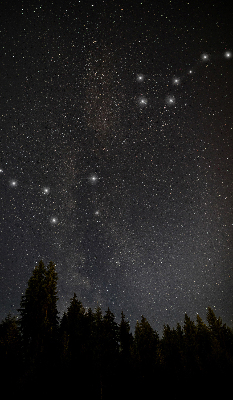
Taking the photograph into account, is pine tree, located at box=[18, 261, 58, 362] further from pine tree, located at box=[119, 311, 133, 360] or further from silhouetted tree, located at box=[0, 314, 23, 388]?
pine tree, located at box=[119, 311, 133, 360]

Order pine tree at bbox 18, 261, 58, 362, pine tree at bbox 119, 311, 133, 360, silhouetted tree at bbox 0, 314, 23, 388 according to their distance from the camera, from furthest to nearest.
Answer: pine tree at bbox 119, 311, 133, 360, pine tree at bbox 18, 261, 58, 362, silhouetted tree at bbox 0, 314, 23, 388

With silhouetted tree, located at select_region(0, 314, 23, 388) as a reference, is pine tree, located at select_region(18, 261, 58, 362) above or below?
above

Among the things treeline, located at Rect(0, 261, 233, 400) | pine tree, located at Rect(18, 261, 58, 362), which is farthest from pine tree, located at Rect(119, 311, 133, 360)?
pine tree, located at Rect(18, 261, 58, 362)

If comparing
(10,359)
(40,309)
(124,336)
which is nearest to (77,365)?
(40,309)

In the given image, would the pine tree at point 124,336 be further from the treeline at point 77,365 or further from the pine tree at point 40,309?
the pine tree at point 40,309

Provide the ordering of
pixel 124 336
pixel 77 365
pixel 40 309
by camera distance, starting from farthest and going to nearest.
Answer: pixel 124 336 → pixel 40 309 → pixel 77 365

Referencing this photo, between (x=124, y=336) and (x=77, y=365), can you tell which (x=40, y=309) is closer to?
(x=77, y=365)

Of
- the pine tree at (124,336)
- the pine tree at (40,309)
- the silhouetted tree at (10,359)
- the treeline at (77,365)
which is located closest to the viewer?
the silhouetted tree at (10,359)

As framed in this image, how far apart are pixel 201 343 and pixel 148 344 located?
39.5ft

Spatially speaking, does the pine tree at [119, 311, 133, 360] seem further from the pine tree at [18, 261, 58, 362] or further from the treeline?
the pine tree at [18, 261, 58, 362]

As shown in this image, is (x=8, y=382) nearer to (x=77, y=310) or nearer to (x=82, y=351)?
(x=82, y=351)

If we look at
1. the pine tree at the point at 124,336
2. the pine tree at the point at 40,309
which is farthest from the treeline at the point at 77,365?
the pine tree at the point at 124,336

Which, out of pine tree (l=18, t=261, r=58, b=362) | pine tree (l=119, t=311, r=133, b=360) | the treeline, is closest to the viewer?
the treeline

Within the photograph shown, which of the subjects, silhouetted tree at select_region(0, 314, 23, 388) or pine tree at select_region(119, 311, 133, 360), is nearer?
silhouetted tree at select_region(0, 314, 23, 388)
